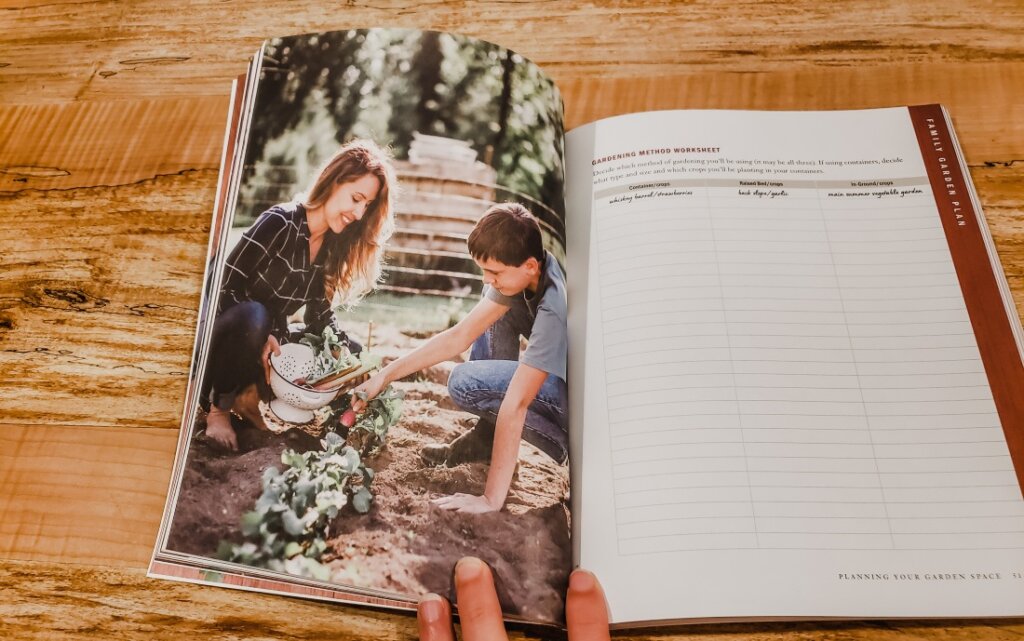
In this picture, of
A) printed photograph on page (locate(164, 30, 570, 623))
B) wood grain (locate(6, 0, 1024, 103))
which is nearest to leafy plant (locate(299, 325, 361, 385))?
printed photograph on page (locate(164, 30, 570, 623))

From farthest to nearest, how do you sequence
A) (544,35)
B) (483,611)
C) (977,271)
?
1. (544,35)
2. (977,271)
3. (483,611)

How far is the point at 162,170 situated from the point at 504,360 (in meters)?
0.34

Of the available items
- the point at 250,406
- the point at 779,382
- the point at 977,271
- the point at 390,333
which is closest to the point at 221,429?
the point at 250,406

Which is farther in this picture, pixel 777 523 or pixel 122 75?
pixel 122 75

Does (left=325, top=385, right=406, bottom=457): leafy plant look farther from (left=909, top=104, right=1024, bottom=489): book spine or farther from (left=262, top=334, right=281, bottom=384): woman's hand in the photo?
(left=909, top=104, right=1024, bottom=489): book spine

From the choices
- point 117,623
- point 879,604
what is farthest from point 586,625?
point 117,623

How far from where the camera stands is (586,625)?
0.38 m

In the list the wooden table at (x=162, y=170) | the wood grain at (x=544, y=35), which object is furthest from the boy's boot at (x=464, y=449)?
the wood grain at (x=544, y=35)

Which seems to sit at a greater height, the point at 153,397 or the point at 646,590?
the point at 153,397

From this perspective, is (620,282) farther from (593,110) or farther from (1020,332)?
(1020,332)

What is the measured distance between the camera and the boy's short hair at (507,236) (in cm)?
47

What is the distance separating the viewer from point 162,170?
55 centimetres

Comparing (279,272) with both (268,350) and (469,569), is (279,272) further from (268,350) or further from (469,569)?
(469,569)

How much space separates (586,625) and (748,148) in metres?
0.38
